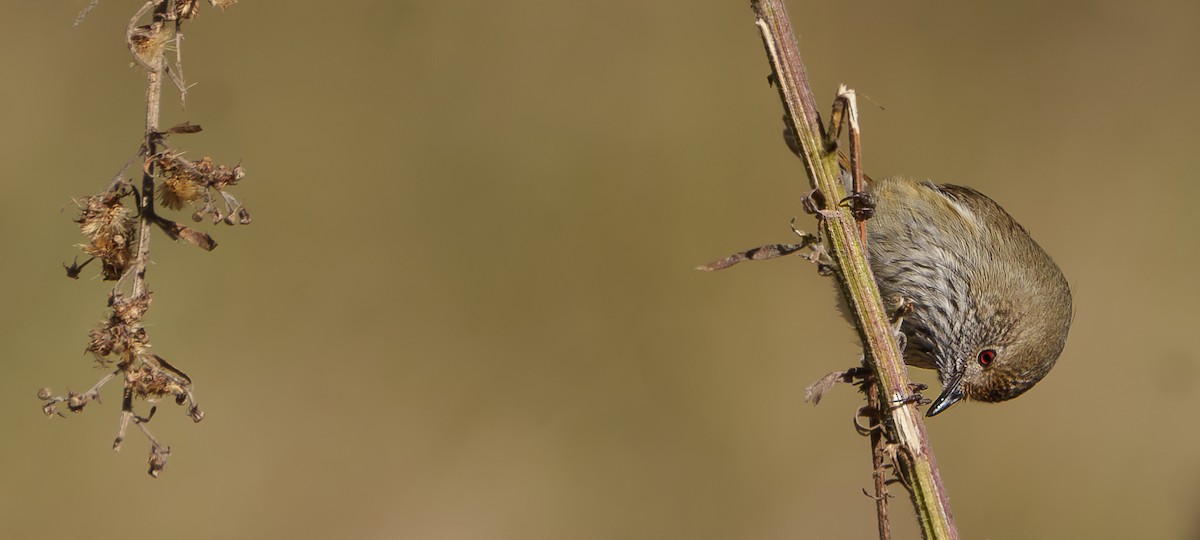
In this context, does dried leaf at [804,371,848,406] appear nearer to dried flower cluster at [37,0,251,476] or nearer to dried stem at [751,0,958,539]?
dried stem at [751,0,958,539]

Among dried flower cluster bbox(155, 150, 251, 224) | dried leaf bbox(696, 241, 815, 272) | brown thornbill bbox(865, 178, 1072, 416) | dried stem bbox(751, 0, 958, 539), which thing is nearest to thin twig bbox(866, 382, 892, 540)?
dried stem bbox(751, 0, 958, 539)

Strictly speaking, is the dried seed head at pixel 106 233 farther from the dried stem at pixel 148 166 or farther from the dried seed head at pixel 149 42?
the dried seed head at pixel 149 42

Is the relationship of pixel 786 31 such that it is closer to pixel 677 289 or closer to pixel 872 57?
pixel 677 289

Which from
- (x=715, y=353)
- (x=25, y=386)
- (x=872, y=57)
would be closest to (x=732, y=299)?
(x=715, y=353)

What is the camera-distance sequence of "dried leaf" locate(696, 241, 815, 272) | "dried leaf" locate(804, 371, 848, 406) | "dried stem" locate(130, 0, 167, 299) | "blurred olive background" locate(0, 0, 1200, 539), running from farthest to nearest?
1. "blurred olive background" locate(0, 0, 1200, 539)
2. "dried leaf" locate(804, 371, 848, 406)
3. "dried leaf" locate(696, 241, 815, 272)
4. "dried stem" locate(130, 0, 167, 299)

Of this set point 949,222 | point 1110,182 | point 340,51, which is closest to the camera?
point 949,222

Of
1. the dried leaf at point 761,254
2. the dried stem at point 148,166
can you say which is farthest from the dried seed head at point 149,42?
the dried leaf at point 761,254
